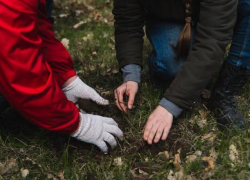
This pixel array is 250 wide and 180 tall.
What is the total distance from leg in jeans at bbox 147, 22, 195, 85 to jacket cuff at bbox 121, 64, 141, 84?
197mm

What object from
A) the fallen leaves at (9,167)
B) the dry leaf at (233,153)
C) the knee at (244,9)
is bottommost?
the fallen leaves at (9,167)

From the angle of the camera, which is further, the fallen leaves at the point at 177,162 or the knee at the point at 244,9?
the knee at the point at 244,9

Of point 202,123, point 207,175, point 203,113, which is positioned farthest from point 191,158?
point 203,113

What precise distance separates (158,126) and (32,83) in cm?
72

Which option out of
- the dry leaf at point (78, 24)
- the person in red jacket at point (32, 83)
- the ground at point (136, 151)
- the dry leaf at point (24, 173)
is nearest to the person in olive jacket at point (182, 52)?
the ground at point (136, 151)

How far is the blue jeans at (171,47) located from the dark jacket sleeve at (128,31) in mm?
143

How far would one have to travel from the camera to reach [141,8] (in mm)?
2402

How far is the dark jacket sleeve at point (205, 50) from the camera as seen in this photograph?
185 centimetres

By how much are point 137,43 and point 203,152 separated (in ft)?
2.94

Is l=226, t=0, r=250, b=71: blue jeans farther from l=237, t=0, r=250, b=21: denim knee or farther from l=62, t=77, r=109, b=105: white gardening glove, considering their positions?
l=62, t=77, r=109, b=105: white gardening glove

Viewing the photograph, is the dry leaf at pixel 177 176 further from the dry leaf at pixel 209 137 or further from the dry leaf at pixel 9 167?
the dry leaf at pixel 9 167

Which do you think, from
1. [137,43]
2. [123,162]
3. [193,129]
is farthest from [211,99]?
[123,162]

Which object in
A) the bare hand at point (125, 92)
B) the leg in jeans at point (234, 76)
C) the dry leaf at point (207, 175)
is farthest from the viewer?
the bare hand at point (125, 92)

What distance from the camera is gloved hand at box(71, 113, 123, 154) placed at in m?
1.85
